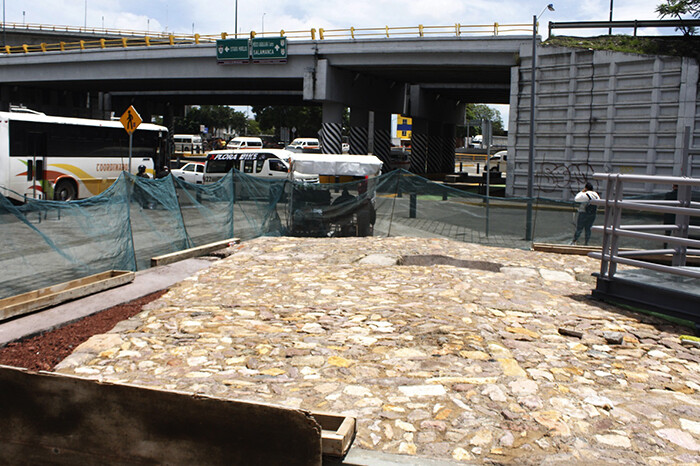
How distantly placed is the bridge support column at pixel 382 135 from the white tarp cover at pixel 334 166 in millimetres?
28606

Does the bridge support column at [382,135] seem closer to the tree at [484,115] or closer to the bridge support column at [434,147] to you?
the bridge support column at [434,147]

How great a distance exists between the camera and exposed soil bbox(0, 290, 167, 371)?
21.6 ft

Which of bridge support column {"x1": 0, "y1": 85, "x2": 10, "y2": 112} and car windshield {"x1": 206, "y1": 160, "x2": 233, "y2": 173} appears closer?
car windshield {"x1": 206, "y1": 160, "x2": 233, "y2": 173}

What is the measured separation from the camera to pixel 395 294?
30.8 feet

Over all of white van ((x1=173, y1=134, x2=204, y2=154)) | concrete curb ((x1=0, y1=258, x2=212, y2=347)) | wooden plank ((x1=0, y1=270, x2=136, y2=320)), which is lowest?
concrete curb ((x1=0, y1=258, x2=212, y2=347))

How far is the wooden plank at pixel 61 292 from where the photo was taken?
7891 millimetres

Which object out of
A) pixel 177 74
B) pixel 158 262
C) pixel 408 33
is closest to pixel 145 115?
pixel 177 74

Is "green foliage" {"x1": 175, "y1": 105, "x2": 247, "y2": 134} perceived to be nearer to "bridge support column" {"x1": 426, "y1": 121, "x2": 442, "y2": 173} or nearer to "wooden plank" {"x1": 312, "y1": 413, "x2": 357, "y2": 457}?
"bridge support column" {"x1": 426, "y1": 121, "x2": 442, "y2": 173}

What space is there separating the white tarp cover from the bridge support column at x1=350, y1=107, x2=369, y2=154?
24.4 meters

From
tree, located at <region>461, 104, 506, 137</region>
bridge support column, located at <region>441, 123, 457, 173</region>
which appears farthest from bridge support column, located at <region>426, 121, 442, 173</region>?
tree, located at <region>461, 104, 506, 137</region>

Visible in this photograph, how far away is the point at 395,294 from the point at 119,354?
416cm

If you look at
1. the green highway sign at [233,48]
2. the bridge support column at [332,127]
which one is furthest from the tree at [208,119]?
the bridge support column at [332,127]

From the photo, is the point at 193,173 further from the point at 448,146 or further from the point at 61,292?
the point at 448,146

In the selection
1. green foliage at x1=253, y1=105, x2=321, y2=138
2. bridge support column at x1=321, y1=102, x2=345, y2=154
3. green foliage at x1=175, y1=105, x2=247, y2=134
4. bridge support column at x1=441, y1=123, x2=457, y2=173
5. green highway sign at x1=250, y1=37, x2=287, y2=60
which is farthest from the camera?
green foliage at x1=175, y1=105, x2=247, y2=134
